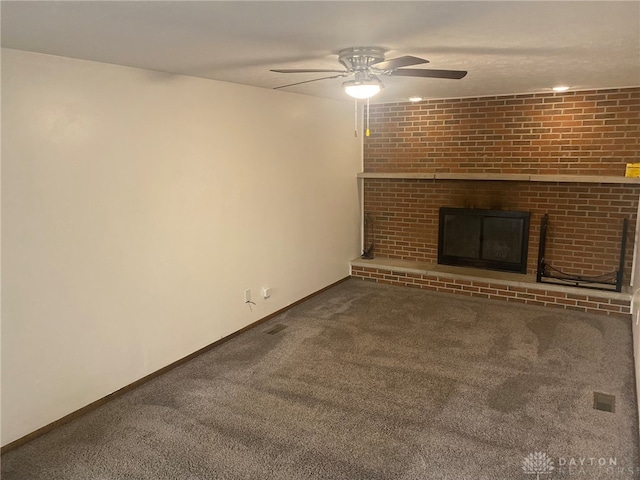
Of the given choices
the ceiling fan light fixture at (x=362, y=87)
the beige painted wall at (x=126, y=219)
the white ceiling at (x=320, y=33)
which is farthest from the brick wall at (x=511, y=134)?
the ceiling fan light fixture at (x=362, y=87)

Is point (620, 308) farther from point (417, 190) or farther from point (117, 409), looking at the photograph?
point (117, 409)

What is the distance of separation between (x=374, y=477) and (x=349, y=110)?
4.05 m

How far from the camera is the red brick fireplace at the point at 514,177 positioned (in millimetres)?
4227

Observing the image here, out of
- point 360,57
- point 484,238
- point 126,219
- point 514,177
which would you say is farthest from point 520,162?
point 126,219

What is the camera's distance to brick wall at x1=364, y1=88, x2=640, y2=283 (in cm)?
423

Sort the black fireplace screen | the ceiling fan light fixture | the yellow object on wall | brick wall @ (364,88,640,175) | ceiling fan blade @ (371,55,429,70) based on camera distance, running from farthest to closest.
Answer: the black fireplace screen → brick wall @ (364,88,640,175) → the yellow object on wall → the ceiling fan light fixture → ceiling fan blade @ (371,55,429,70)

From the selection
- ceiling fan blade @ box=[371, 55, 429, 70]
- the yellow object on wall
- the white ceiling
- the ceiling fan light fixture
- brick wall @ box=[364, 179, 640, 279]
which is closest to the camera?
the white ceiling

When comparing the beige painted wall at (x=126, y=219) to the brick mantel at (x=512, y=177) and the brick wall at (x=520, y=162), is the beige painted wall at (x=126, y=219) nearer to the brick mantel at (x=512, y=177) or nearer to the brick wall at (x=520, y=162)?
the brick mantel at (x=512, y=177)

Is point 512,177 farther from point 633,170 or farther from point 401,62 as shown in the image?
point 401,62

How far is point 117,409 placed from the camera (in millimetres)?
2770

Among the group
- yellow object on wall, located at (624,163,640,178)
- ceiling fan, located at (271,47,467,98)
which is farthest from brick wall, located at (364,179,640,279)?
ceiling fan, located at (271,47,467,98)

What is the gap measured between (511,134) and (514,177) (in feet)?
1.55

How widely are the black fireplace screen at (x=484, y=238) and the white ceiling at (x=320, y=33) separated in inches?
78.3

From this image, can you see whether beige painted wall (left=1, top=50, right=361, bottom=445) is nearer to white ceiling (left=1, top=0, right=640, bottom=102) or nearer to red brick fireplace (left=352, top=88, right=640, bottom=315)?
white ceiling (left=1, top=0, right=640, bottom=102)
